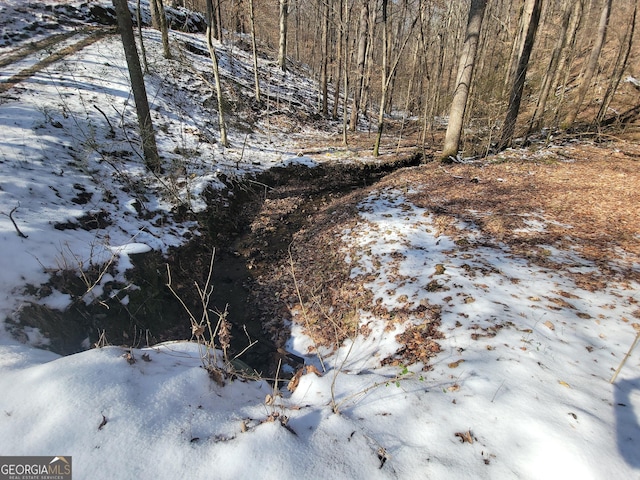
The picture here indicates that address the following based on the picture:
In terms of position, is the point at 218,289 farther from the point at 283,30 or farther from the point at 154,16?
the point at 283,30

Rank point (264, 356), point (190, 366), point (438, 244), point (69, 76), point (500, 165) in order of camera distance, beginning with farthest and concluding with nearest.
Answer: point (69, 76)
point (500, 165)
point (438, 244)
point (264, 356)
point (190, 366)

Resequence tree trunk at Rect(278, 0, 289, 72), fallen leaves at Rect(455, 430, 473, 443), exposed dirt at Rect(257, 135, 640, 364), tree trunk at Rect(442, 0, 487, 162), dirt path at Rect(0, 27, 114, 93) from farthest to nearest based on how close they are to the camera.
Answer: tree trunk at Rect(278, 0, 289, 72)
dirt path at Rect(0, 27, 114, 93)
tree trunk at Rect(442, 0, 487, 162)
exposed dirt at Rect(257, 135, 640, 364)
fallen leaves at Rect(455, 430, 473, 443)

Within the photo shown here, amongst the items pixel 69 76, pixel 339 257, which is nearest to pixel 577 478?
pixel 339 257

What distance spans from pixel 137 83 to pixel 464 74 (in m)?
9.94

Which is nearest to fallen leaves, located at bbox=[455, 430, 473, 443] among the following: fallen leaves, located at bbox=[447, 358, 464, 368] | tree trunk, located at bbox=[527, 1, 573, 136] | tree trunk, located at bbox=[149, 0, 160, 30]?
fallen leaves, located at bbox=[447, 358, 464, 368]

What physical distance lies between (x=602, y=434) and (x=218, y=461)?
2.65 m

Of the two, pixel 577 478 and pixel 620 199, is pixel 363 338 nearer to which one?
pixel 577 478

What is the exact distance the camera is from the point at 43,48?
43.2ft

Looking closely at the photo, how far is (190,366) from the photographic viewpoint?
9.45ft

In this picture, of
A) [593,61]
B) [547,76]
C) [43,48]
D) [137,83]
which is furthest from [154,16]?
[593,61]

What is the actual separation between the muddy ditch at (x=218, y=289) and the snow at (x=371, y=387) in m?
0.25

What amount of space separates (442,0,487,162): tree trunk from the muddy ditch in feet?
15.6

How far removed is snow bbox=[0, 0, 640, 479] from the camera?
193 cm

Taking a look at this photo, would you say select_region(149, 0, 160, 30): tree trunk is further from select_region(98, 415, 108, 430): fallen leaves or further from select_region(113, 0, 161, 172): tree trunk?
select_region(98, 415, 108, 430): fallen leaves
